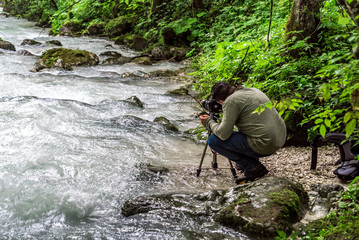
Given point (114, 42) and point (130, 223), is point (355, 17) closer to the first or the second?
point (130, 223)

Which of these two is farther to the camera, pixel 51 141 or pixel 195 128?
pixel 195 128

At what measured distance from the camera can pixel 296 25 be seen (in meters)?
5.78

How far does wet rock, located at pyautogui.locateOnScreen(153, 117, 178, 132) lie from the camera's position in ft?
22.0

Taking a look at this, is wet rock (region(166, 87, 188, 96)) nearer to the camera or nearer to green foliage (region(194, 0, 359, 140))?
green foliage (region(194, 0, 359, 140))

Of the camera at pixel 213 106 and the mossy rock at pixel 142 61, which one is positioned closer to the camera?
the camera at pixel 213 106

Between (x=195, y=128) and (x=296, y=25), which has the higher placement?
(x=296, y=25)

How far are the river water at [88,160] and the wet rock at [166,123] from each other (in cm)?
16

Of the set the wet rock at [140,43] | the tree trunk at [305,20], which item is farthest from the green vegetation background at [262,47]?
the wet rock at [140,43]

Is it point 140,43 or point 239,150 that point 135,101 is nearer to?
point 239,150

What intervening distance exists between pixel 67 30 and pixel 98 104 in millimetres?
15063

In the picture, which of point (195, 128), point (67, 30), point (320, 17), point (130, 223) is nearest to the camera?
point (130, 223)

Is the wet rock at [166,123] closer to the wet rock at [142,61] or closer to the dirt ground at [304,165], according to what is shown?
the dirt ground at [304,165]

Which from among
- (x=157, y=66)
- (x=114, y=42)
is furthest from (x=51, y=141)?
(x=114, y=42)

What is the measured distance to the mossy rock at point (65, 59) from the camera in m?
12.1
